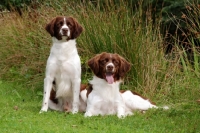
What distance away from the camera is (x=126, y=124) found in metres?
7.31

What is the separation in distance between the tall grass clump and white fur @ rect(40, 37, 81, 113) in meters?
1.75

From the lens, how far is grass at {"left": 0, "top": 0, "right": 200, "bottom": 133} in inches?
286

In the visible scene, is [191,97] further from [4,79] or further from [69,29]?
[4,79]

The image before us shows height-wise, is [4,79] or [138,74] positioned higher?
[138,74]

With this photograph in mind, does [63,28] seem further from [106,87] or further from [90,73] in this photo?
[90,73]

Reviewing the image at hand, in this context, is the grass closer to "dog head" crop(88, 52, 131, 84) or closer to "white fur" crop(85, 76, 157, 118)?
"white fur" crop(85, 76, 157, 118)

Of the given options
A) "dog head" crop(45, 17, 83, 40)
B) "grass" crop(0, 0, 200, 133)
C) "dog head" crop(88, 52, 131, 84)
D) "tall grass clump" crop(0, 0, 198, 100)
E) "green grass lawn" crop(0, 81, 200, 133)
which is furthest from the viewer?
"tall grass clump" crop(0, 0, 198, 100)

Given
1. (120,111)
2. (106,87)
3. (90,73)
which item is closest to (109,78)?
(106,87)

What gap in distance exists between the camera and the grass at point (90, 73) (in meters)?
7.27

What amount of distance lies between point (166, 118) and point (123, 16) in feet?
10.4

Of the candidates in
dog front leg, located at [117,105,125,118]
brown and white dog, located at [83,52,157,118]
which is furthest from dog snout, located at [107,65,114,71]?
dog front leg, located at [117,105,125,118]

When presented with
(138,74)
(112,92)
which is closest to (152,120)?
(112,92)

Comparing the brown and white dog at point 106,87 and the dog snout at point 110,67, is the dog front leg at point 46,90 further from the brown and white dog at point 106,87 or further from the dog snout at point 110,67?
the dog snout at point 110,67

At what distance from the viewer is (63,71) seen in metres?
8.38
